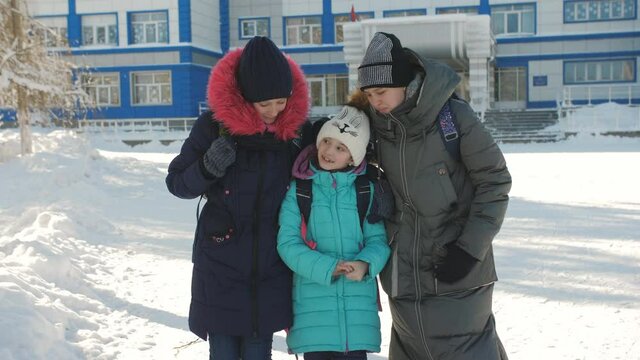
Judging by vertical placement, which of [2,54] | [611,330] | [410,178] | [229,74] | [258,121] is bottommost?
[611,330]

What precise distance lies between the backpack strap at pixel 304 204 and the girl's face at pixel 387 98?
0.42 metres

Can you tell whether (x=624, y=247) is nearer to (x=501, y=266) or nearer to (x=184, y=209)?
(x=501, y=266)

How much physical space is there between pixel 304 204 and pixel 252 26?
37.9 metres

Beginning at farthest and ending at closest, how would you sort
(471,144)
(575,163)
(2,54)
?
(575,163) < (2,54) < (471,144)

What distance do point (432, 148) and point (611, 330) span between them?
2.32 meters

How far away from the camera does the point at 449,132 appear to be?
8.73ft

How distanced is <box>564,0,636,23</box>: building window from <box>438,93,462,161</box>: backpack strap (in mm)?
35298

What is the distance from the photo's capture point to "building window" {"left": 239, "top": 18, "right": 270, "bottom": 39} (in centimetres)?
3922

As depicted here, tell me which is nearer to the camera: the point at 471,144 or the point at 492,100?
the point at 471,144

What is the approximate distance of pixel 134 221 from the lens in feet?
29.1

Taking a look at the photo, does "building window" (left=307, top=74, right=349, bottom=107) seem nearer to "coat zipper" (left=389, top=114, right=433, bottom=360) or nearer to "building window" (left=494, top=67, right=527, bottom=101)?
"building window" (left=494, top=67, right=527, bottom=101)

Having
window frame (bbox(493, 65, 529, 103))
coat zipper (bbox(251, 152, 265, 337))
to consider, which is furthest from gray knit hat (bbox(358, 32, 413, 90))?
window frame (bbox(493, 65, 529, 103))

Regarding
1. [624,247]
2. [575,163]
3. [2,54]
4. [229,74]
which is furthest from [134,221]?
[575,163]

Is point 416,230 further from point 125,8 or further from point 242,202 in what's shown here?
point 125,8
